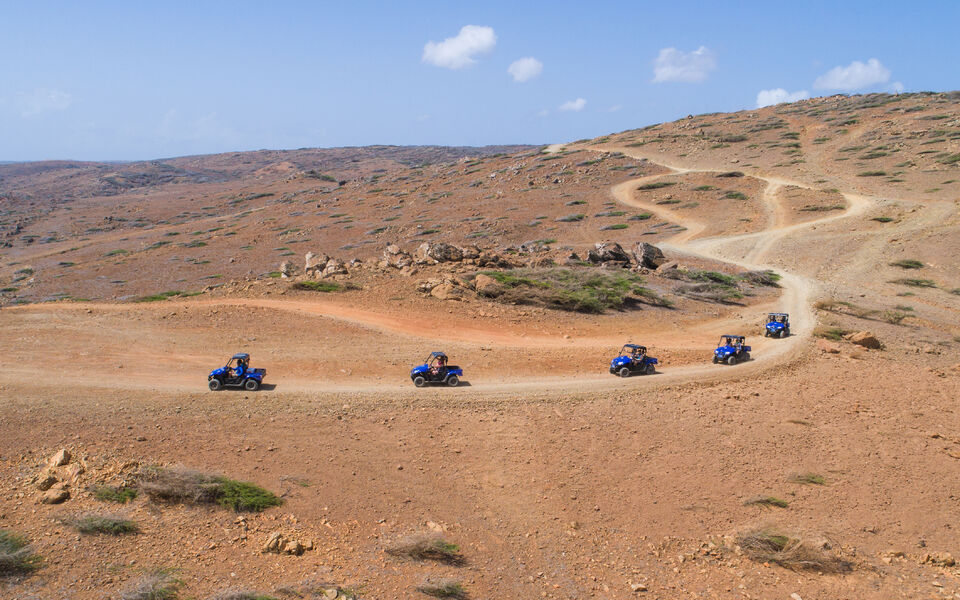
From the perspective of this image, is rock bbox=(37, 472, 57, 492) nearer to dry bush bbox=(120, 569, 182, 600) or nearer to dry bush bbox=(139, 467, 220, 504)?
dry bush bbox=(139, 467, 220, 504)

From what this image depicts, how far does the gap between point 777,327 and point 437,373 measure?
47.9 ft

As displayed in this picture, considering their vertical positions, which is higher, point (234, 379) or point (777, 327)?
point (777, 327)

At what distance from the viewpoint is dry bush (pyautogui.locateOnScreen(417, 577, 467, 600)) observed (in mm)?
9680

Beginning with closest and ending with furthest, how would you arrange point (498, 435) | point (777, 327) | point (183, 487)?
point (183, 487) → point (498, 435) → point (777, 327)

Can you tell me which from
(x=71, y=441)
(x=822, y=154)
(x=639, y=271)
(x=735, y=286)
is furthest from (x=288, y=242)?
(x=822, y=154)

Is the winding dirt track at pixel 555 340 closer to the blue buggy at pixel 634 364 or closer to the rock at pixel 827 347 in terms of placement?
the blue buggy at pixel 634 364

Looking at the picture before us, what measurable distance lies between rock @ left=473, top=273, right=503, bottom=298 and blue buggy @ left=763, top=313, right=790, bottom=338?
1111 centimetres

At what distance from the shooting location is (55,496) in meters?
11.5

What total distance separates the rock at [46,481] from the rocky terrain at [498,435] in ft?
0.13

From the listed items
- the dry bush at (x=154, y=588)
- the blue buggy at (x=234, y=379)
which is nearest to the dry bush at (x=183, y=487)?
the dry bush at (x=154, y=588)

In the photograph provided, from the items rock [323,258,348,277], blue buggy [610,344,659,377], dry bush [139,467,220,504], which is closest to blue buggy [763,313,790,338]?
blue buggy [610,344,659,377]

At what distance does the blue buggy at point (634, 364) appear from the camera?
18812mm

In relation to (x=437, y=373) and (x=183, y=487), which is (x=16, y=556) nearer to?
(x=183, y=487)

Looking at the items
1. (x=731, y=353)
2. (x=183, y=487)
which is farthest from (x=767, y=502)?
(x=183, y=487)
